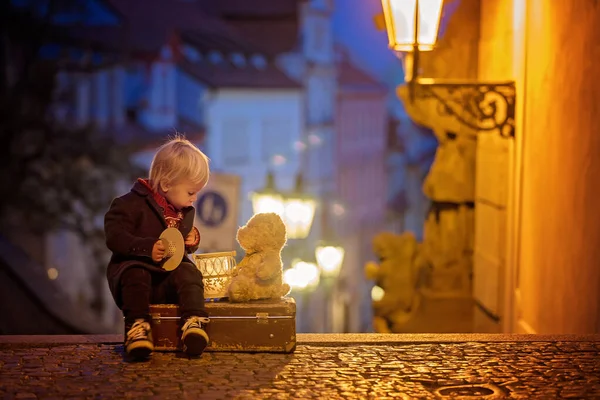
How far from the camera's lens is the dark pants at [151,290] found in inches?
246

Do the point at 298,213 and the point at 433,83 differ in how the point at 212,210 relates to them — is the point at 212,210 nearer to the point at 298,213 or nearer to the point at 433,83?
the point at 433,83

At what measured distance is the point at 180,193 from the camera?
21.0ft

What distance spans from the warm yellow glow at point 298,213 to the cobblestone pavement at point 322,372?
7.23 metres

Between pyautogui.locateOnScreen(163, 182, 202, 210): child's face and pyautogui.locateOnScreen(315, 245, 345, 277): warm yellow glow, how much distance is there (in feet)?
30.6

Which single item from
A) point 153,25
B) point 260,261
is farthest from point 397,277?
point 153,25

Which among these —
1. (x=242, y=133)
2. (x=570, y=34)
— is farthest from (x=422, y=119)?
(x=242, y=133)

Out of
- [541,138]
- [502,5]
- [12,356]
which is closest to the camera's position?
[12,356]

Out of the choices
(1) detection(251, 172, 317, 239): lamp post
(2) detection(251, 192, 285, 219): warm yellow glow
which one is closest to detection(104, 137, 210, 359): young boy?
(2) detection(251, 192, 285, 219): warm yellow glow

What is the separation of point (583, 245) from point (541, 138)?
1.46 metres

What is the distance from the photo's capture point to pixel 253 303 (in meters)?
6.40

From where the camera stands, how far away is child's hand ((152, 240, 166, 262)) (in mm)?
6219

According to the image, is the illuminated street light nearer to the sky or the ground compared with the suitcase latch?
nearer to the ground

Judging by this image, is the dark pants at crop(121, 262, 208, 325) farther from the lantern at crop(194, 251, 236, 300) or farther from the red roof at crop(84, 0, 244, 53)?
the red roof at crop(84, 0, 244, 53)

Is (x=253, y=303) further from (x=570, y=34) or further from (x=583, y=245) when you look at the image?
(x=570, y=34)
